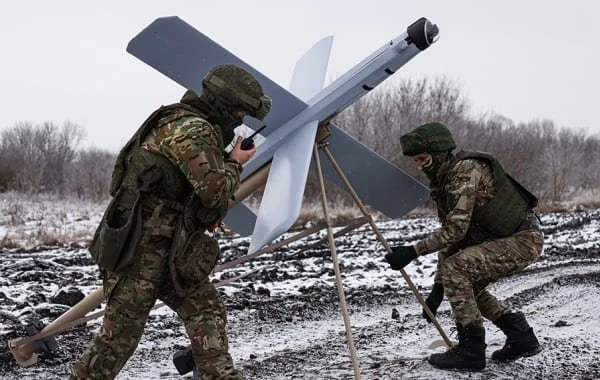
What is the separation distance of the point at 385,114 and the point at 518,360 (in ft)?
90.6

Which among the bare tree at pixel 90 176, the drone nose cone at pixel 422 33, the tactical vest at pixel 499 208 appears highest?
the drone nose cone at pixel 422 33

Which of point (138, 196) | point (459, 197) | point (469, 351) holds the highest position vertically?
point (138, 196)

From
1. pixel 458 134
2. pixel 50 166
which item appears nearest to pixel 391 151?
pixel 458 134

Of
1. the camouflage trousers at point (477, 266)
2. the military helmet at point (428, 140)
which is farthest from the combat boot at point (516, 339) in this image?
the military helmet at point (428, 140)

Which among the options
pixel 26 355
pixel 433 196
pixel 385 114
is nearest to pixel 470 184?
pixel 433 196

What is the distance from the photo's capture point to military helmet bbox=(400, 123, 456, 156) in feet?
16.1

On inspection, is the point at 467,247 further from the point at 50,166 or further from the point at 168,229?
the point at 50,166

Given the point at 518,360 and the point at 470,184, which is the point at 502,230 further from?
the point at 518,360

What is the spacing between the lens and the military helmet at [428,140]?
4.91 m

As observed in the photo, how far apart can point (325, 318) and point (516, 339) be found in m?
2.32

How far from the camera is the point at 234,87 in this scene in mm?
3684

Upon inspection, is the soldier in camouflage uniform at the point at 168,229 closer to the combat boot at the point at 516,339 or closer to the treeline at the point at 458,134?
the combat boot at the point at 516,339

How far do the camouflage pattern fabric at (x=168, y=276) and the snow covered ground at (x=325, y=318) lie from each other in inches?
55.7

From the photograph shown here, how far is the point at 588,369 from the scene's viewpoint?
4.90 metres
